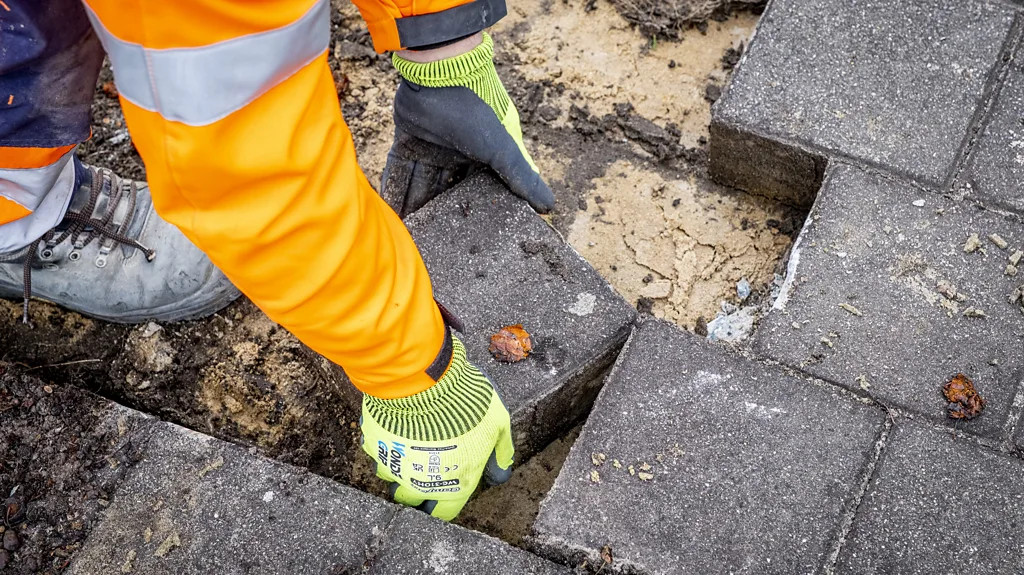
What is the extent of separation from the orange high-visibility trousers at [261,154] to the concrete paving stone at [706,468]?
2.19 ft

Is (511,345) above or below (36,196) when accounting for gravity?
below

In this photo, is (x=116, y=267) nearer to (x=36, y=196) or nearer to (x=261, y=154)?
(x=36, y=196)

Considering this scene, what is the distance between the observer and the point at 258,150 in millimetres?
1108

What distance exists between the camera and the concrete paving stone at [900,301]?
6.31 feet

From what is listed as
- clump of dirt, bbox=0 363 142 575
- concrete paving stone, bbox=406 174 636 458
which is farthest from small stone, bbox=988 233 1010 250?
clump of dirt, bbox=0 363 142 575

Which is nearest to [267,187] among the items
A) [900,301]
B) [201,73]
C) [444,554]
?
[201,73]

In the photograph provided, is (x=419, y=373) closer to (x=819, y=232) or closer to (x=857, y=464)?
(x=857, y=464)

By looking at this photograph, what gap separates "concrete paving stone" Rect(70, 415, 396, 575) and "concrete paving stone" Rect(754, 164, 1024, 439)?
1066mm

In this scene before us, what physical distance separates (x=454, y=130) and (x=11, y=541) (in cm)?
144

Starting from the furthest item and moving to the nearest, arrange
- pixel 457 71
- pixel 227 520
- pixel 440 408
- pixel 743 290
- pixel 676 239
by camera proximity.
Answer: pixel 676 239 < pixel 743 290 < pixel 457 71 < pixel 227 520 < pixel 440 408

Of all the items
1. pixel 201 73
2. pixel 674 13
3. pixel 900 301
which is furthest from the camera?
pixel 674 13

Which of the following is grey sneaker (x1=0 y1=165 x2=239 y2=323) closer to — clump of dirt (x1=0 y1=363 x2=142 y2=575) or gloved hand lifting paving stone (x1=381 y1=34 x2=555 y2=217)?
clump of dirt (x1=0 y1=363 x2=142 y2=575)

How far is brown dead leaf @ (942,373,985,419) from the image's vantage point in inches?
73.7

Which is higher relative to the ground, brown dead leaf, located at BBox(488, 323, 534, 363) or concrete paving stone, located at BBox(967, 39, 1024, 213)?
concrete paving stone, located at BBox(967, 39, 1024, 213)
